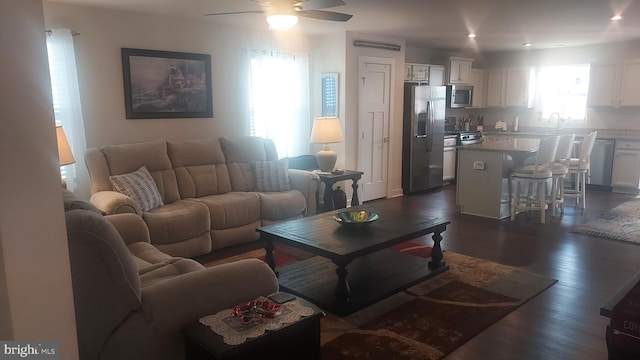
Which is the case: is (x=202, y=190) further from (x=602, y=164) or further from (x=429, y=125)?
(x=602, y=164)

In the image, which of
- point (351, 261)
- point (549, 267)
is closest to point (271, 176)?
point (351, 261)

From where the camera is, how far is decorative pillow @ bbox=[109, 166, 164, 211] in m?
4.06

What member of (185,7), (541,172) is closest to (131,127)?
(185,7)

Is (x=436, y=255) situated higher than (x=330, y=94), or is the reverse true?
(x=330, y=94)

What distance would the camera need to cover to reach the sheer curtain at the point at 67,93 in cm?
418

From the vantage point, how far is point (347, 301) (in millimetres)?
3082

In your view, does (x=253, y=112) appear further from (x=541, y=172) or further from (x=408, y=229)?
(x=541, y=172)

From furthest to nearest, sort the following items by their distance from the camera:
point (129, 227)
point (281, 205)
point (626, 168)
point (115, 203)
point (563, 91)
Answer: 1. point (563, 91)
2. point (626, 168)
3. point (281, 205)
4. point (115, 203)
5. point (129, 227)

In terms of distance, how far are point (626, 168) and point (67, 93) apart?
7.64 metres

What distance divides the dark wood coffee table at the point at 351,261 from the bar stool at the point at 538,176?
226 cm

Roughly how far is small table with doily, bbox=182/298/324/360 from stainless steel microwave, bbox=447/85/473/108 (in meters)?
7.00

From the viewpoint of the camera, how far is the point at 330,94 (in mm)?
6211

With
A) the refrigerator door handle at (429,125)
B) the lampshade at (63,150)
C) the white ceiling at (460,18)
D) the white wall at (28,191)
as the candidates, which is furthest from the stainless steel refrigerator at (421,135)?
the white wall at (28,191)

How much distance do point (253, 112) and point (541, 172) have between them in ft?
11.6
